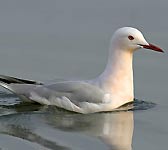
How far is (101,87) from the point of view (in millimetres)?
8500

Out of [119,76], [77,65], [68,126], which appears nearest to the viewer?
[68,126]

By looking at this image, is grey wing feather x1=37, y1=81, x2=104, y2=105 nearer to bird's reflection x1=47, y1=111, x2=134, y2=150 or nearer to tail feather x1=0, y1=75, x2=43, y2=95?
bird's reflection x1=47, y1=111, x2=134, y2=150

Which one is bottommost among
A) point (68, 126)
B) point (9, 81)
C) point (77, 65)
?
point (68, 126)

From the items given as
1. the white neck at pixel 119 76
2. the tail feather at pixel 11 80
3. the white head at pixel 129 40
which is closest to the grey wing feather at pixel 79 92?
the white neck at pixel 119 76

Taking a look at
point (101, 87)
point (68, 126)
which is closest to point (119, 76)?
point (101, 87)

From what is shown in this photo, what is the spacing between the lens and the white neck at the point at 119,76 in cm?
855

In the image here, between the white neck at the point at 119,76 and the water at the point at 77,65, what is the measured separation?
21cm

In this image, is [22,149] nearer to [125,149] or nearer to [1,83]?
[125,149]

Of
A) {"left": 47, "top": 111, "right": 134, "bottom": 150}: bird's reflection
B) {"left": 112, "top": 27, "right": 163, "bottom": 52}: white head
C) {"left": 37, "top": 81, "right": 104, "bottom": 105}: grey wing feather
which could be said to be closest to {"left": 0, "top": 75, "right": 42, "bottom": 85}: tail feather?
{"left": 37, "top": 81, "right": 104, "bottom": 105}: grey wing feather

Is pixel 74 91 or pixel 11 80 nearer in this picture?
pixel 74 91

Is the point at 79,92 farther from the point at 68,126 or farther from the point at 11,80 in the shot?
the point at 11,80

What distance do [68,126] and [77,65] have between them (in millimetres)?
1744

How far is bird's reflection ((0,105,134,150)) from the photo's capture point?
293 inches

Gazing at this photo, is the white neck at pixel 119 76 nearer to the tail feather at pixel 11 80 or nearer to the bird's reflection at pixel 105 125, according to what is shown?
the bird's reflection at pixel 105 125
